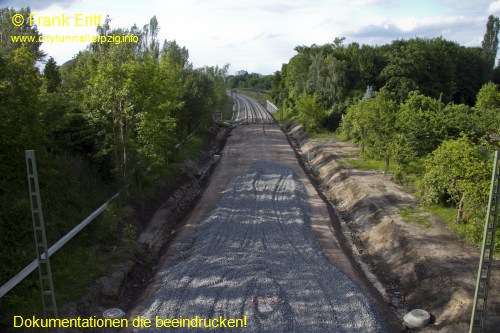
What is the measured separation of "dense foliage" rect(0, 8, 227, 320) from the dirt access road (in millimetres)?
3813

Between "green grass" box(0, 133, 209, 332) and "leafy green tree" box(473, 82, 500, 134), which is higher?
"leafy green tree" box(473, 82, 500, 134)

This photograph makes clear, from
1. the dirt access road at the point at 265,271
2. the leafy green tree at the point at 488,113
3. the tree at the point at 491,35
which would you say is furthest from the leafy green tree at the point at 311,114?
the tree at the point at 491,35

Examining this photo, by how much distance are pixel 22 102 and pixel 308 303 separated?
36.1 feet

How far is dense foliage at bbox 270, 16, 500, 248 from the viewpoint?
689 inches

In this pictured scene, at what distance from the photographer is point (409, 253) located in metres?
15.9

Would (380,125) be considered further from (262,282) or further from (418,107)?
(262,282)

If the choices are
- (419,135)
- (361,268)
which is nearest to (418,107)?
(419,135)

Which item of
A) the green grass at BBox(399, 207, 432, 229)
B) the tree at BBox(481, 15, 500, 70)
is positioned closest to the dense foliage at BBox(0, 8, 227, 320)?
the green grass at BBox(399, 207, 432, 229)

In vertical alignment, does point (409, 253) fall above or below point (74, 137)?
below

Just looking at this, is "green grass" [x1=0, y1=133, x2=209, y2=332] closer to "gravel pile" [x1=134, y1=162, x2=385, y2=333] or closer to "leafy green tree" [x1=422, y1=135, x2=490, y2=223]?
"gravel pile" [x1=134, y1=162, x2=385, y2=333]

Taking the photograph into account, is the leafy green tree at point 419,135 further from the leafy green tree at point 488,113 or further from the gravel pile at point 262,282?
the gravel pile at point 262,282

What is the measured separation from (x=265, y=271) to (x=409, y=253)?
564 cm

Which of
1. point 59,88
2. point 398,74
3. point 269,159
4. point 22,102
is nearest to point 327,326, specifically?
point 22,102

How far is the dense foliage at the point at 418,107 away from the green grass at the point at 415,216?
2.56 feet
